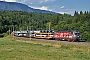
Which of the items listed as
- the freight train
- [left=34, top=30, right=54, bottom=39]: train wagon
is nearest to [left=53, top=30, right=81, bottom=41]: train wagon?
the freight train

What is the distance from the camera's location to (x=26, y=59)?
76.4ft

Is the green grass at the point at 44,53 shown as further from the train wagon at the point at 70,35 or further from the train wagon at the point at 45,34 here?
the train wagon at the point at 45,34

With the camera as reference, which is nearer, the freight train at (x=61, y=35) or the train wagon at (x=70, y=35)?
the train wagon at (x=70, y=35)

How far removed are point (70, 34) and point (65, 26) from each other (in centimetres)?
9525

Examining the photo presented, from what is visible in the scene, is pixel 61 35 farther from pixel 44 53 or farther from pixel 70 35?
pixel 44 53

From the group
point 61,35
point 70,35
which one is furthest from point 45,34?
point 70,35

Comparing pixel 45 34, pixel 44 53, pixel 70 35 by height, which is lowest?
pixel 44 53

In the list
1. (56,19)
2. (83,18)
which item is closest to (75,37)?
(83,18)

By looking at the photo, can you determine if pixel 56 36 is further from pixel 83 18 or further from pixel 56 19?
pixel 56 19

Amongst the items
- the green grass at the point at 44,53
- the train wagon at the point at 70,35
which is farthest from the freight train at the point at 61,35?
the green grass at the point at 44,53

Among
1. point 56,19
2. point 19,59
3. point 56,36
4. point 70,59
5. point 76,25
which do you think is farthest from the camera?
point 56,19

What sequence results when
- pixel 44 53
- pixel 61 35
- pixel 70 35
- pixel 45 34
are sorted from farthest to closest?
1. pixel 45 34
2. pixel 61 35
3. pixel 70 35
4. pixel 44 53

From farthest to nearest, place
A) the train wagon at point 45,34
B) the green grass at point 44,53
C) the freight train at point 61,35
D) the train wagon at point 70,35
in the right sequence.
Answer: the train wagon at point 45,34, the freight train at point 61,35, the train wagon at point 70,35, the green grass at point 44,53

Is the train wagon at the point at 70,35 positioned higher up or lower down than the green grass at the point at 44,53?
higher up
